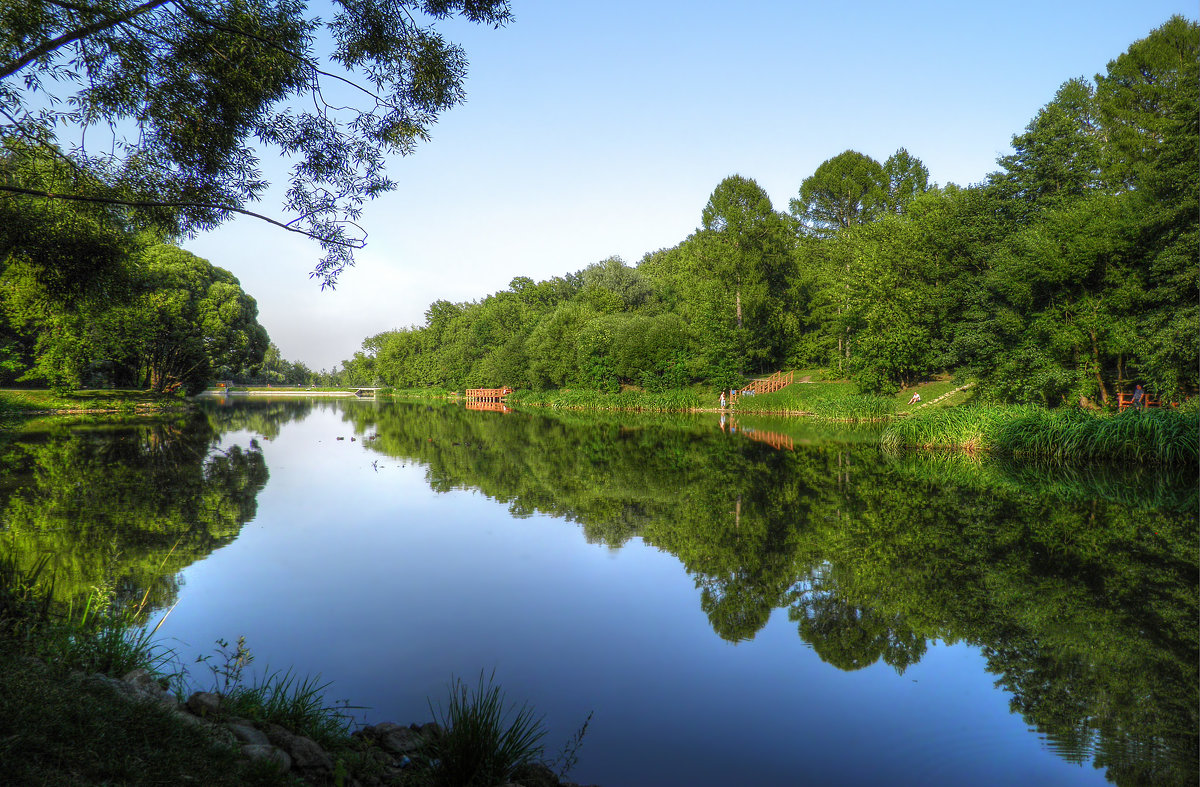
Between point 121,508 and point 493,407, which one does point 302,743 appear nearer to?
point 121,508

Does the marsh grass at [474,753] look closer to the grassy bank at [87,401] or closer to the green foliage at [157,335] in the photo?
the green foliage at [157,335]

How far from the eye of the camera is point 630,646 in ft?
20.1

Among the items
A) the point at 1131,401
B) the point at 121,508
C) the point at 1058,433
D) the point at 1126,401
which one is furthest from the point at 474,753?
the point at 1126,401

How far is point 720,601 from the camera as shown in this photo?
7.25 m

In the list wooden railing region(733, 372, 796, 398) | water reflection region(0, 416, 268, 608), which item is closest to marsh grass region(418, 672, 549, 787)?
water reflection region(0, 416, 268, 608)

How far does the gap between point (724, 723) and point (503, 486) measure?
10.7 meters

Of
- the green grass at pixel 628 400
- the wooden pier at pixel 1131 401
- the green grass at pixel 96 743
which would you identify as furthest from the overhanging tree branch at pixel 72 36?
the green grass at pixel 628 400

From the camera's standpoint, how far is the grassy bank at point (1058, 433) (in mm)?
15789

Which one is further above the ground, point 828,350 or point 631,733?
point 828,350

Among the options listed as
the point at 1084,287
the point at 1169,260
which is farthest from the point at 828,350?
the point at 1169,260

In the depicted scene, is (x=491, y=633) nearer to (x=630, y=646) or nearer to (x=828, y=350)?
(x=630, y=646)

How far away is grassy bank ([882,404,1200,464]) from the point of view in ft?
51.8

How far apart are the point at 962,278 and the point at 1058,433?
65.9 ft

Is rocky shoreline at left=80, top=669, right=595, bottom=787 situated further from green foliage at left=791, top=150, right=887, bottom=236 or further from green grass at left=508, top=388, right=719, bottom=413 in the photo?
green foliage at left=791, top=150, right=887, bottom=236
